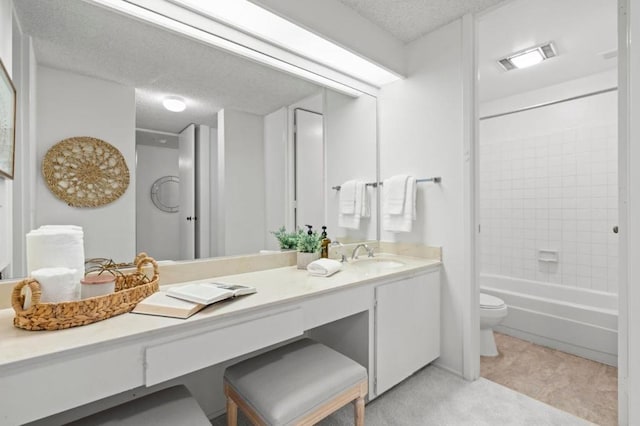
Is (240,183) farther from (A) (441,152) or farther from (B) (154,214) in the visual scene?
(A) (441,152)

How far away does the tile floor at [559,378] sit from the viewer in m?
1.74

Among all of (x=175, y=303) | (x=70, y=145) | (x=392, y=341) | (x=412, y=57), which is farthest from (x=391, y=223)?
(x=70, y=145)

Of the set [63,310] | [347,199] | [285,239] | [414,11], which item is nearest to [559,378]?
[347,199]

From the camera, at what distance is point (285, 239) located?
6.45ft

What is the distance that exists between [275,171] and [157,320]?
1.17 metres

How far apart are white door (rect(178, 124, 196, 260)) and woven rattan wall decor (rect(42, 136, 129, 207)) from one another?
0.25m

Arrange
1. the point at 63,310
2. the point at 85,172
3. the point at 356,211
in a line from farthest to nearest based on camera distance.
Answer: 1. the point at 356,211
2. the point at 85,172
3. the point at 63,310

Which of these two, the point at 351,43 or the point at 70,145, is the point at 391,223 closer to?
the point at 351,43

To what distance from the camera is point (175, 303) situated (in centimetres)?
108

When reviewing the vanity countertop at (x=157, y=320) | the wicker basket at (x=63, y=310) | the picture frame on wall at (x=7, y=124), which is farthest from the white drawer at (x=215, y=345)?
the picture frame on wall at (x=7, y=124)

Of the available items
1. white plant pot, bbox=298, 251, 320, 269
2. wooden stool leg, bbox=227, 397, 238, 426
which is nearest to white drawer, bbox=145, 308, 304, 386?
wooden stool leg, bbox=227, 397, 238, 426

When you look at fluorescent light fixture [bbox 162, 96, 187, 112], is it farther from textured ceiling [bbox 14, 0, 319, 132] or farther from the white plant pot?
the white plant pot

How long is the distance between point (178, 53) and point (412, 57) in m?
1.65

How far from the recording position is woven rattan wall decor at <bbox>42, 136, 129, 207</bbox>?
122 cm
